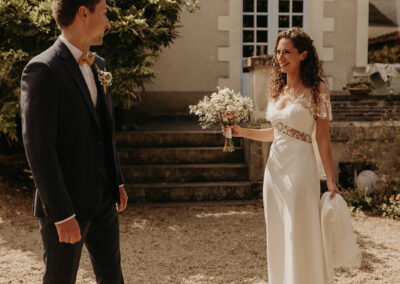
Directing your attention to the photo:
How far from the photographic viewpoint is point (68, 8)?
2121mm

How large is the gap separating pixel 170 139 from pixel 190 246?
9.08ft

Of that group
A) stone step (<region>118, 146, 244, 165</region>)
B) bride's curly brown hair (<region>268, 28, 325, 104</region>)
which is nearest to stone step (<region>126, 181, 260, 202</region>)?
stone step (<region>118, 146, 244, 165</region>)

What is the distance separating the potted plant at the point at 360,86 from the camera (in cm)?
938

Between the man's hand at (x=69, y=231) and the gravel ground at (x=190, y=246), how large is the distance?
6.75ft

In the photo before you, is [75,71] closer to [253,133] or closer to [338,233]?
[253,133]

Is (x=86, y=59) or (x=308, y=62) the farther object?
(x=308, y=62)

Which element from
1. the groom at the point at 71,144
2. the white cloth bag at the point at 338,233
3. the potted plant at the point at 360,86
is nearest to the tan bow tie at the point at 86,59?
the groom at the point at 71,144

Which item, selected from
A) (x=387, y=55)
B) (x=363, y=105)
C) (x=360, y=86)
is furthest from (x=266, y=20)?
(x=387, y=55)

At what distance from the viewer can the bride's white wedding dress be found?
308cm

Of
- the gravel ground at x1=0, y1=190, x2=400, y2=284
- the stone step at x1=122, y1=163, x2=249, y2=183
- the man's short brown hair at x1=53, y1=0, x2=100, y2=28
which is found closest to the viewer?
the man's short brown hair at x1=53, y1=0, x2=100, y2=28

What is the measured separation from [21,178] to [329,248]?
5928mm

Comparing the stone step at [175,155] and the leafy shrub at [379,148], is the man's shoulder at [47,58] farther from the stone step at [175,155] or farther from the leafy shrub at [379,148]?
the leafy shrub at [379,148]

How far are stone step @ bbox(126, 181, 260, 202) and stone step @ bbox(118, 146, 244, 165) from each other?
1.72 feet

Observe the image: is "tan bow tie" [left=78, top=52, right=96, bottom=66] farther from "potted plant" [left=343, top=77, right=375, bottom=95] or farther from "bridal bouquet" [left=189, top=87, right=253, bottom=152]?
"potted plant" [left=343, top=77, right=375, bottom=95]
